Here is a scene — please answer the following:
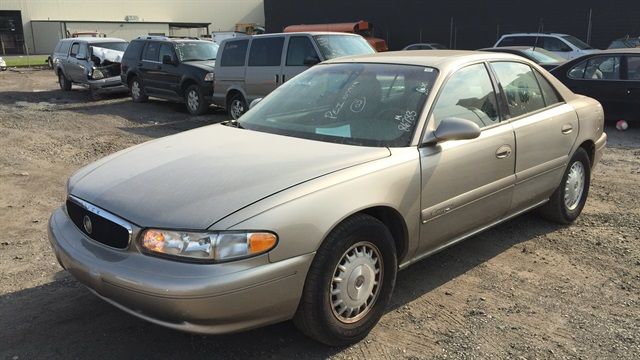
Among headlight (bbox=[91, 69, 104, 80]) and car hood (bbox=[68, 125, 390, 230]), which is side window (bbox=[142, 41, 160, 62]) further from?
car hood (bbox=[68, 125, 390, 230])

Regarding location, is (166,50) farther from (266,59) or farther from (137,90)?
(266,59)

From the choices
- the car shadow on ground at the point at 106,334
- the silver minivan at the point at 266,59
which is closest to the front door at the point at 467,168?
the car shadow on ground at the point at 106,334

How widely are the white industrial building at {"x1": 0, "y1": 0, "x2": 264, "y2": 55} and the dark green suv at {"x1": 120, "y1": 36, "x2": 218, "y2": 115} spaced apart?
1582 inches

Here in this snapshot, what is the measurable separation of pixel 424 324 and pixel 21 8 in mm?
57141

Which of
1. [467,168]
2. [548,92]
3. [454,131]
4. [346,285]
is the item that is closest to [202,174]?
[346,285]

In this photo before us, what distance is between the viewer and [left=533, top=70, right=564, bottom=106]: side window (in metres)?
4.71

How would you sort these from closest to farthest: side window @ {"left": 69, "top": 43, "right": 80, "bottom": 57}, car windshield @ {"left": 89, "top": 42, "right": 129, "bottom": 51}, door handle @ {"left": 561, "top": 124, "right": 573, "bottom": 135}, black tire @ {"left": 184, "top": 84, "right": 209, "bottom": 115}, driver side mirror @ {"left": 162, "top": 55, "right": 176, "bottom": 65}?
door handle @ {"left": 561, "top": 124, "right": 573, "bottom": 135} < black tire @ {"left": 184, "top": 84, "right": 209, "bottom": 115} < driver side mirror @ {"left": 162, "top": 55, "right": 176, "bottom": 65} < car windshield @ {"left": 89, "top": 42, "right": 129, "bottom": 51} < side window @ {"left": 69, "top": 43, "right": 80, "bottom": 57}

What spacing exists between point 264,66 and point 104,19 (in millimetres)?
49066

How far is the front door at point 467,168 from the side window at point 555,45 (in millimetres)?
16344

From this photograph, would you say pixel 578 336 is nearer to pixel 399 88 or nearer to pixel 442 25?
pixel 399 88

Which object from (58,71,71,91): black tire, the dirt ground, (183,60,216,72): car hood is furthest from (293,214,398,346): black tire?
(58,71,71,91): black tire

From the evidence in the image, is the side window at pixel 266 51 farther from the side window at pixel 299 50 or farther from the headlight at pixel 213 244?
the headlight at pixel 213 244

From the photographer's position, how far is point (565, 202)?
4980 millimetres

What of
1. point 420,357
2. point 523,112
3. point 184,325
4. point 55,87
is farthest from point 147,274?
point 55,87
